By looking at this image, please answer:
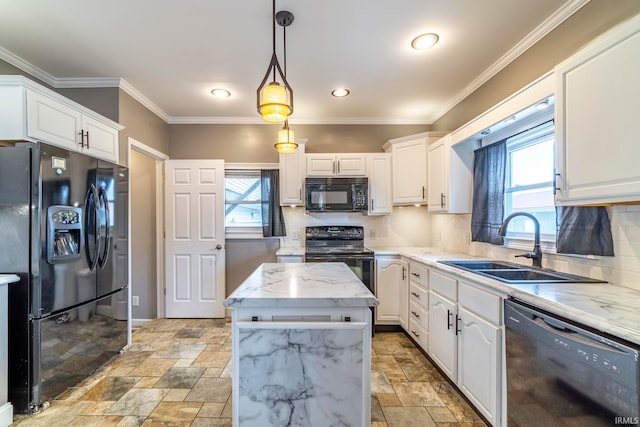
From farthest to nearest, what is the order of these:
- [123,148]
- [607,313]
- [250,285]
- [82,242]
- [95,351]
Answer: [123,148]
[95,351]
[82,242]
[250,285]
[607,313]

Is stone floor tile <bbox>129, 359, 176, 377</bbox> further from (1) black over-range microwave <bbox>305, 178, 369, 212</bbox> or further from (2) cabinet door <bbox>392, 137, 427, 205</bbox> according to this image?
(2) cabinet door <bbox>392, 137, 427, 205</bbox>

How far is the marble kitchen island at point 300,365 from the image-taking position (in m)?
1.38

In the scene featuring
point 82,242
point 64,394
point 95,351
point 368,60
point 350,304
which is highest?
point 368,60

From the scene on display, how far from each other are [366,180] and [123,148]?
262 cm

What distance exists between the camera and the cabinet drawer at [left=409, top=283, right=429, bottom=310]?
257 cm

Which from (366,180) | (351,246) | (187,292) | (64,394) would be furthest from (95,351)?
(366,180)

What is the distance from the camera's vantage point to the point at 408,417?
1849 mm

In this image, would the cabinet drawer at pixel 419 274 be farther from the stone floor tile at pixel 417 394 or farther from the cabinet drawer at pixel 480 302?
the stone floor tile at pixel 417 394

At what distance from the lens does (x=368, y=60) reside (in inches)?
95.2

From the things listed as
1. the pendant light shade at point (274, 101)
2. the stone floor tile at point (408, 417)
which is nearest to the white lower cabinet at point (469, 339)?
the stone floor tile at point (408, 417)

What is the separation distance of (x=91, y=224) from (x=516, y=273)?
10.6 feet

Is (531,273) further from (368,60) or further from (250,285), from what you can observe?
(368,60)

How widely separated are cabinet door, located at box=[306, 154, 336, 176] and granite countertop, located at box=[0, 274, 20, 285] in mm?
2649

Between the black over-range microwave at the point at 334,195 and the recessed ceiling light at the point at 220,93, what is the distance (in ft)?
4.25
